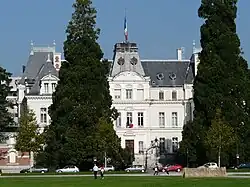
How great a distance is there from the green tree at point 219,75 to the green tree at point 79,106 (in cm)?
1063

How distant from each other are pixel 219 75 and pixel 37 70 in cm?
4487

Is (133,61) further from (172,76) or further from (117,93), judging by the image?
(172,76)

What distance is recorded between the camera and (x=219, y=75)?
8106 cm

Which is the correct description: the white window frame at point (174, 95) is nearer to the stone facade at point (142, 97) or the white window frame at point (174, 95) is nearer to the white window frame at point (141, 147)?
the stone facade at point (142, 97)

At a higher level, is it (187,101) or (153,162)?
(187,101)

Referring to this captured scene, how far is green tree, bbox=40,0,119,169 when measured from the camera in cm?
7725

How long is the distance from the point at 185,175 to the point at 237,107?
84.1ft

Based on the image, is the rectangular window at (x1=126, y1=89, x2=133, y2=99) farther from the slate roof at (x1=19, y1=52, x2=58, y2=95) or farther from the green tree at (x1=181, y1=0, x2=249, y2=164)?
the green tree at (x1=181, y1=0, x2=249, y2=164)

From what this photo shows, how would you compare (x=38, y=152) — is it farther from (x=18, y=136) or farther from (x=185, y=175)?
(x=185, y=175)

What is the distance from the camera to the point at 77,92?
78.2 metres

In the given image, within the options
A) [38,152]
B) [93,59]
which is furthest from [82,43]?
[38,152]

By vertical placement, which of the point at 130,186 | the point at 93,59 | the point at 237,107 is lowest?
the point at 130,186

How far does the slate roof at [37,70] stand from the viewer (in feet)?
369

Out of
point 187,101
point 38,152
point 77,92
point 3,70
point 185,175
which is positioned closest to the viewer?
point 185,175
